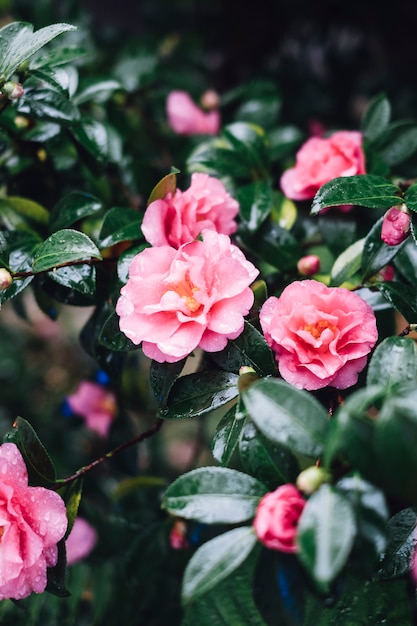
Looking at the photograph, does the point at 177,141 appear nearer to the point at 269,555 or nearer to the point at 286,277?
the point at 286,277

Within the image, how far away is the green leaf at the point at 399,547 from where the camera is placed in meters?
0.70

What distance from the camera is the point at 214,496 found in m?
0.62

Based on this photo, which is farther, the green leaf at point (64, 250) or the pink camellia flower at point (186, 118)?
the pink camellia flower at point (186, 118)

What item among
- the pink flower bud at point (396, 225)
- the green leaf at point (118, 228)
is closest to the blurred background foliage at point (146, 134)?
the green leaf at point (118, 228)

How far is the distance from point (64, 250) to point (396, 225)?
0.41m

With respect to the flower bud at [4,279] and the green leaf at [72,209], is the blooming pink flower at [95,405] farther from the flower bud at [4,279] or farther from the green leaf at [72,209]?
the flower bud at [4,279]

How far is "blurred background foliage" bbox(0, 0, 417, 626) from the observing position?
1.10 meters

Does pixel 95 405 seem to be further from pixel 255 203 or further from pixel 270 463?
pixel 270 463

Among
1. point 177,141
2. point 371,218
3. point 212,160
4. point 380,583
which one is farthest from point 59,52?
point 380,583

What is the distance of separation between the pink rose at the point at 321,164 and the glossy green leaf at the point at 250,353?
323 millimetres

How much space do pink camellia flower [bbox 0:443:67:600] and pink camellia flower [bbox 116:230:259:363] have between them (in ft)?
0.66

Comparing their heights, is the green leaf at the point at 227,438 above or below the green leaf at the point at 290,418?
below

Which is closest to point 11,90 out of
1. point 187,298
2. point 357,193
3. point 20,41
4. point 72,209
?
point 20,41

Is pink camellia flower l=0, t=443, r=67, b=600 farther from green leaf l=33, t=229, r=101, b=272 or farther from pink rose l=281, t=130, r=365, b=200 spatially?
pink rose l=281, t=130, r=365, b=200
